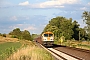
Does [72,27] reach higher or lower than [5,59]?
higher

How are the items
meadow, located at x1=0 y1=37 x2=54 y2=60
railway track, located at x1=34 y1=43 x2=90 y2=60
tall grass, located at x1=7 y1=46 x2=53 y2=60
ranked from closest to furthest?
tall grass, located at x1=7 y1=46 x2=53 y2=60 → meadow, located at x1=0 y1=37 x2=54 y2=60 → railway track, located at x1=34 y1=43 x2=90 y2=60

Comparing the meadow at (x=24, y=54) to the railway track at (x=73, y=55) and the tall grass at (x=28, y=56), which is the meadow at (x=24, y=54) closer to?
the tall grass at (x=28, y=56)

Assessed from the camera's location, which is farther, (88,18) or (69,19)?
(69,19)

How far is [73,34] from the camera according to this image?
124 m

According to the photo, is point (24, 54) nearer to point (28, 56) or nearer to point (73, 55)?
point (28, 56)

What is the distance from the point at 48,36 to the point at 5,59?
110 ft

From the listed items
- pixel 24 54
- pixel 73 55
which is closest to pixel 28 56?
pixel 24 54

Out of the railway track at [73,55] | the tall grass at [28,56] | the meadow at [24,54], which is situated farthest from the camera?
the railway track at [73,55]

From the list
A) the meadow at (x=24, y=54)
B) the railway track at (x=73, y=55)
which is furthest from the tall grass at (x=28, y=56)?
the railway track at (x=73, y=55)

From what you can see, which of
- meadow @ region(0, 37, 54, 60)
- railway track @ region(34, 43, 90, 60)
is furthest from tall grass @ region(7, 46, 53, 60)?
railway track @ region(34, 43, 90, 60)

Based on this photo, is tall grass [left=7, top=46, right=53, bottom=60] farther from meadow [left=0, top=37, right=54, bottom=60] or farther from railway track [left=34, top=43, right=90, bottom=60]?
railway track [left=34, top=43, right=90, bottom=60]

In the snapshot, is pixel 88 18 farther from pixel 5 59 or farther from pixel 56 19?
pixel 5 59

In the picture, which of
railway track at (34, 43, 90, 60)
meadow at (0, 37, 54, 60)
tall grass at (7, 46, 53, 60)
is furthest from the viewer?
railway track at (34, 43, 90, 60)

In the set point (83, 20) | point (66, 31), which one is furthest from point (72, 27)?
point (83, 20)
